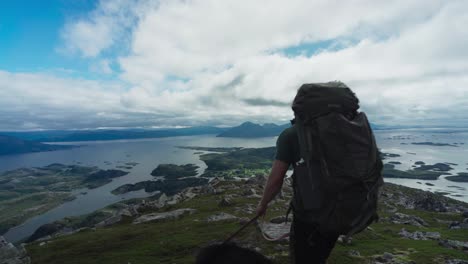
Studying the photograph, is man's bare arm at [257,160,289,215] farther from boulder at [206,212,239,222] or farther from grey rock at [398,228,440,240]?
boulder at [206,212,239,222]

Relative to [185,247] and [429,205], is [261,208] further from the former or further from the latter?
[429,205]

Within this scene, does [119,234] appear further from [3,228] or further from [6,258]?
[3,228]

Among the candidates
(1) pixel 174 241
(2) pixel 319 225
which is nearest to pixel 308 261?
(2) pixel 319 225

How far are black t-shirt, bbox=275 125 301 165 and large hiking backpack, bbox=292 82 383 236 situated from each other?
15 centimetres

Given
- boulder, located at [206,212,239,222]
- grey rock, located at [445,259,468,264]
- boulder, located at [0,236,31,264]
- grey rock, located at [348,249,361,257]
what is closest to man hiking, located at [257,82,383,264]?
grey rock, located at [348,249,361,257]

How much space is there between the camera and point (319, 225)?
3924mm

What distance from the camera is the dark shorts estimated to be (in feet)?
13.6

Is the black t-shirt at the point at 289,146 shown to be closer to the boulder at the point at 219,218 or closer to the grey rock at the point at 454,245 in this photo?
the grey rock at the point at 454,245

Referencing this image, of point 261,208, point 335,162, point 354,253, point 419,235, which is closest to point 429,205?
point 419,235

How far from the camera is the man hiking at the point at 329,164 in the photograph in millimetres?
3727

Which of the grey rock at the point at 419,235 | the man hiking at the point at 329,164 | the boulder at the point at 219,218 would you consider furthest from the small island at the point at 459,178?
the man hiking at the point at 329,164

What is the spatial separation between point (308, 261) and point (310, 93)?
285 cm

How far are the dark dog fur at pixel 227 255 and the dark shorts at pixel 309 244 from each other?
87cm

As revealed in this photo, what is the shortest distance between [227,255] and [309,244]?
1428 mm
